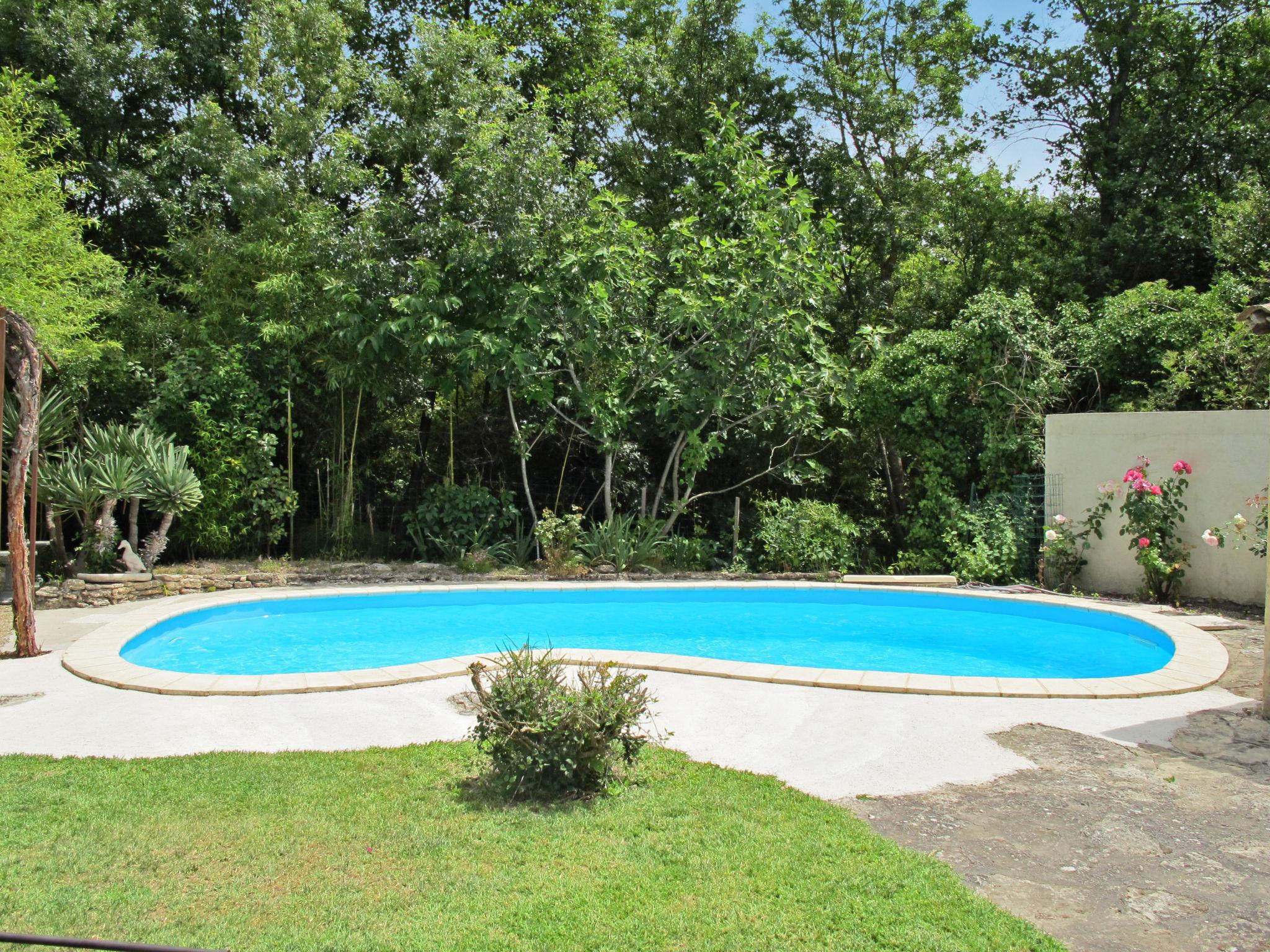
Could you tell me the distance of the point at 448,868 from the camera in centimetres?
318

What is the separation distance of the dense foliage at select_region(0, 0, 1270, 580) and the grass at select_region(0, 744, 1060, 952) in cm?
719

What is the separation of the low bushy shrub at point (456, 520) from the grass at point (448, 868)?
7726mm

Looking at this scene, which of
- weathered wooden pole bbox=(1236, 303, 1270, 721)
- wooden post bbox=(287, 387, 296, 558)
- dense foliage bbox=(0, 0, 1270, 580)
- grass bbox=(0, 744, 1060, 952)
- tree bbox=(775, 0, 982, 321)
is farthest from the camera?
tree bbox=(775, 0, 982, 321)

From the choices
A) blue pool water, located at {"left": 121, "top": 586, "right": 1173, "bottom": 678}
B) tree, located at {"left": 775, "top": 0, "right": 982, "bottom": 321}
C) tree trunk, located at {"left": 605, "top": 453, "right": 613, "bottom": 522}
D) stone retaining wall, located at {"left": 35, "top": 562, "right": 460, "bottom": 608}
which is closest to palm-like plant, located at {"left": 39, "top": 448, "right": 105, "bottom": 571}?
stone retaining wall, located at {"left": 35, "top": 562, "right": 460, "bottom": 608}

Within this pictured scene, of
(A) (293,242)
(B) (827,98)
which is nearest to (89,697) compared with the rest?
(A) (293,242)

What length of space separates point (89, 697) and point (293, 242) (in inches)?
311

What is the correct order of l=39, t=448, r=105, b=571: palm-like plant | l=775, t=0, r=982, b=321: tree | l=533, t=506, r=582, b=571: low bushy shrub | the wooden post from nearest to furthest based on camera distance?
l=39, t=448, r=105, b=571: palm-like plant, l=533, t=506, r=582, b=571: low bushy shrub, the wooden post, l=775, t=0, r=982, b=321: tree

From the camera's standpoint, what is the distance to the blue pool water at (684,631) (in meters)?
7.80

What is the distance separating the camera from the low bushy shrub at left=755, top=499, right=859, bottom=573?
38.1 feet

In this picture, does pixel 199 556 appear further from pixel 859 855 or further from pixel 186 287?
pixel 859 855

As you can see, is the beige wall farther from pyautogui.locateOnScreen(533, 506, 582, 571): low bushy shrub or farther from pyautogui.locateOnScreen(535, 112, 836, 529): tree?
pyautogui.locateOnScreen(533, 506, 582, 571): low bushy shrub

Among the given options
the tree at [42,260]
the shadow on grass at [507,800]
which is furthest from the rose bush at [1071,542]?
the tree at [42,260]

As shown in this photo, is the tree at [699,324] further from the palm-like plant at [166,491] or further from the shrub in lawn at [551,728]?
the shrub in lawn at [551,728]

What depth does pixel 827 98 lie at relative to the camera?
47.1ft
